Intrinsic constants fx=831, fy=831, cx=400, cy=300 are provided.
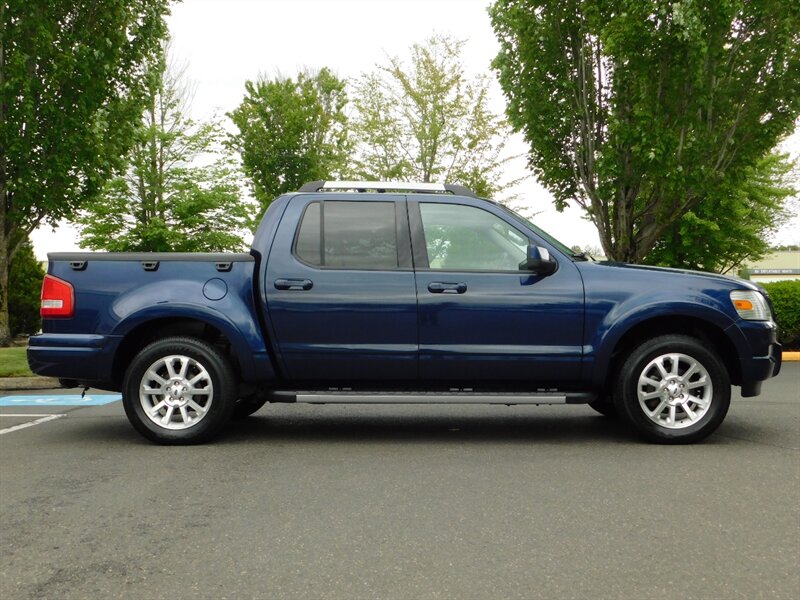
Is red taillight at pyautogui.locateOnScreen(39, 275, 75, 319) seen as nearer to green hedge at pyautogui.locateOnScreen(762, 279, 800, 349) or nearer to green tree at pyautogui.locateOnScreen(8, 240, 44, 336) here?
green hedge at pyautogui.locateOnScreen(762, 279, 800, 349)

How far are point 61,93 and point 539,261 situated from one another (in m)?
14.7

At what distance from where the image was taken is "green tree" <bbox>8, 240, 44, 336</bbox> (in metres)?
22.3

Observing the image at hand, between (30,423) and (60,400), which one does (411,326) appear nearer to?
(30,423)

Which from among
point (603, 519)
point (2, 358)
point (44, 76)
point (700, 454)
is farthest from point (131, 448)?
point (44, 76)

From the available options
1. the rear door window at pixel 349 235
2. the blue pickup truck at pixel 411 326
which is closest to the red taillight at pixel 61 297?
the blue pickup truck at pixel 411 326

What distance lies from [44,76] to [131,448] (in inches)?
546

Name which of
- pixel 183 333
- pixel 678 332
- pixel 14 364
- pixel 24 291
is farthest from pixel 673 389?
pixel 24 291

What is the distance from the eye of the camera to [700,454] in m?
→ 6.10

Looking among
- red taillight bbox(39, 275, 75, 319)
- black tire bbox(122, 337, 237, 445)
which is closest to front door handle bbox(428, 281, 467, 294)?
black tire bbox(122, 337, 237, 445)

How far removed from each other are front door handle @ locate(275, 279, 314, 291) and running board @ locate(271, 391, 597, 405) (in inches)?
32.6

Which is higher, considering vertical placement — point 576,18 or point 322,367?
point 576,18

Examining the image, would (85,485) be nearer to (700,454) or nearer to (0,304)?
(700,454)

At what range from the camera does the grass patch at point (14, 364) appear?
11922 millimetres

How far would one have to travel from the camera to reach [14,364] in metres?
12.8
